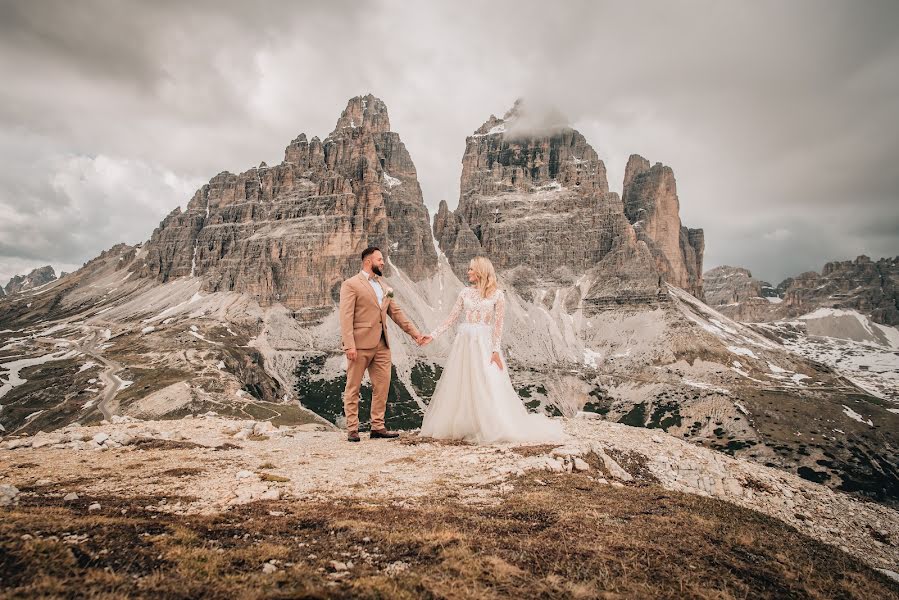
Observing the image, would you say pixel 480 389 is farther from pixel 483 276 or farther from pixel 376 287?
pixel 376 287

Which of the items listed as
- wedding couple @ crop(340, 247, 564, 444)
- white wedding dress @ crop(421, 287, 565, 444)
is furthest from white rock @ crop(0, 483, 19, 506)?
white wedding dress @ crop(421, 287, 565, 444)

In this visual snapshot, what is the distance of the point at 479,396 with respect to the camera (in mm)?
15484

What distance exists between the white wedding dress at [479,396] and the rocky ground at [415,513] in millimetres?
1250

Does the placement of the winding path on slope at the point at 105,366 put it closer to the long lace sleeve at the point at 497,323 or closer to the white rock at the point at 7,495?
the long lace sleeve at the point at 497,323

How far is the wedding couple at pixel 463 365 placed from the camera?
1536 centimetres

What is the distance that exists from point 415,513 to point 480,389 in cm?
761

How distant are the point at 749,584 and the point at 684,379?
211 m

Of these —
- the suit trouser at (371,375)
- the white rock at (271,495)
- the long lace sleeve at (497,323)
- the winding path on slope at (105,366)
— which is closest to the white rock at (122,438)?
the suit trouser at (371,375)

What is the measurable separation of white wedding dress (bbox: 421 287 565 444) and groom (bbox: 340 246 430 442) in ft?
5.42

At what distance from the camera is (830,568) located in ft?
23.6

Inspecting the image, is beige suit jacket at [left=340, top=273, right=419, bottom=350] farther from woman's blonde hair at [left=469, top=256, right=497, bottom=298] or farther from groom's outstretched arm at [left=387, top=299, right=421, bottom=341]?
woman's blonde hair at [left=469, top=256, right=497, bottom=298]

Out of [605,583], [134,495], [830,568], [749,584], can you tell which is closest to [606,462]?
[830,568]

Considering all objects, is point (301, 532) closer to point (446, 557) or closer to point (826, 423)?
point (446, 557)

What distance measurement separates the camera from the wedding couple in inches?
605
